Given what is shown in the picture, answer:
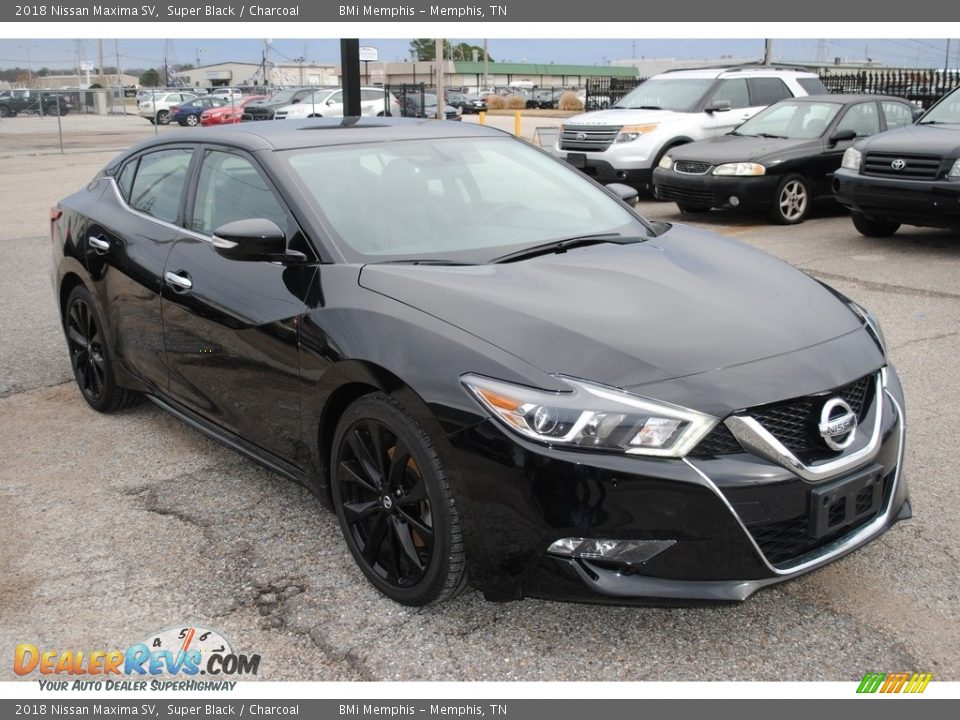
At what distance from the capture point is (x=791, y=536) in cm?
291

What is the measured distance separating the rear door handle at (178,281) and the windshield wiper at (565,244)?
4.60 feet

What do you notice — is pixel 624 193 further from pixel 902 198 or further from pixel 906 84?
pixel 906 84

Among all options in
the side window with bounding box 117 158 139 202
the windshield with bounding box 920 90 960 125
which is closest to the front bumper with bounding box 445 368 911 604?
the side window with bounding box 117 158 139 202

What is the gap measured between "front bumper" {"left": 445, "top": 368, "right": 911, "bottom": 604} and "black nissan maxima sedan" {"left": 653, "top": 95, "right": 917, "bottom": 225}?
29.1 feet

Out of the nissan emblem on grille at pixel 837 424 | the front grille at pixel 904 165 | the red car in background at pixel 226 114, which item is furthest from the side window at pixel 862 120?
the red car in background at pixel 226 114

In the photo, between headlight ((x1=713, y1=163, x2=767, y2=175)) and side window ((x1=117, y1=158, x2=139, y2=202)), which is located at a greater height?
side window ((x1=117, y1=158, x2=139, y2=202))

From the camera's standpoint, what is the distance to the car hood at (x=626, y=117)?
13461mm

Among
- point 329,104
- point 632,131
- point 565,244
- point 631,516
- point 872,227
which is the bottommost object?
point 631,516

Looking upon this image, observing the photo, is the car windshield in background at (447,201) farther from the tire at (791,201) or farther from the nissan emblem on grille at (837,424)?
the tire at (791,201)

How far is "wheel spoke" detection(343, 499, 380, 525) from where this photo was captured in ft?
11.1

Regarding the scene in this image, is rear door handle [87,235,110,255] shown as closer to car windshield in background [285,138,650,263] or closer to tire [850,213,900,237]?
car windshield in background [285,138,650,263]

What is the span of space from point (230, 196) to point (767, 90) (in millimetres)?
11785

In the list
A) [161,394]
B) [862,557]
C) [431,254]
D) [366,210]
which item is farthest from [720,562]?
[161,394]

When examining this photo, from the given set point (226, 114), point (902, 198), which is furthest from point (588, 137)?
point (226, 114)
